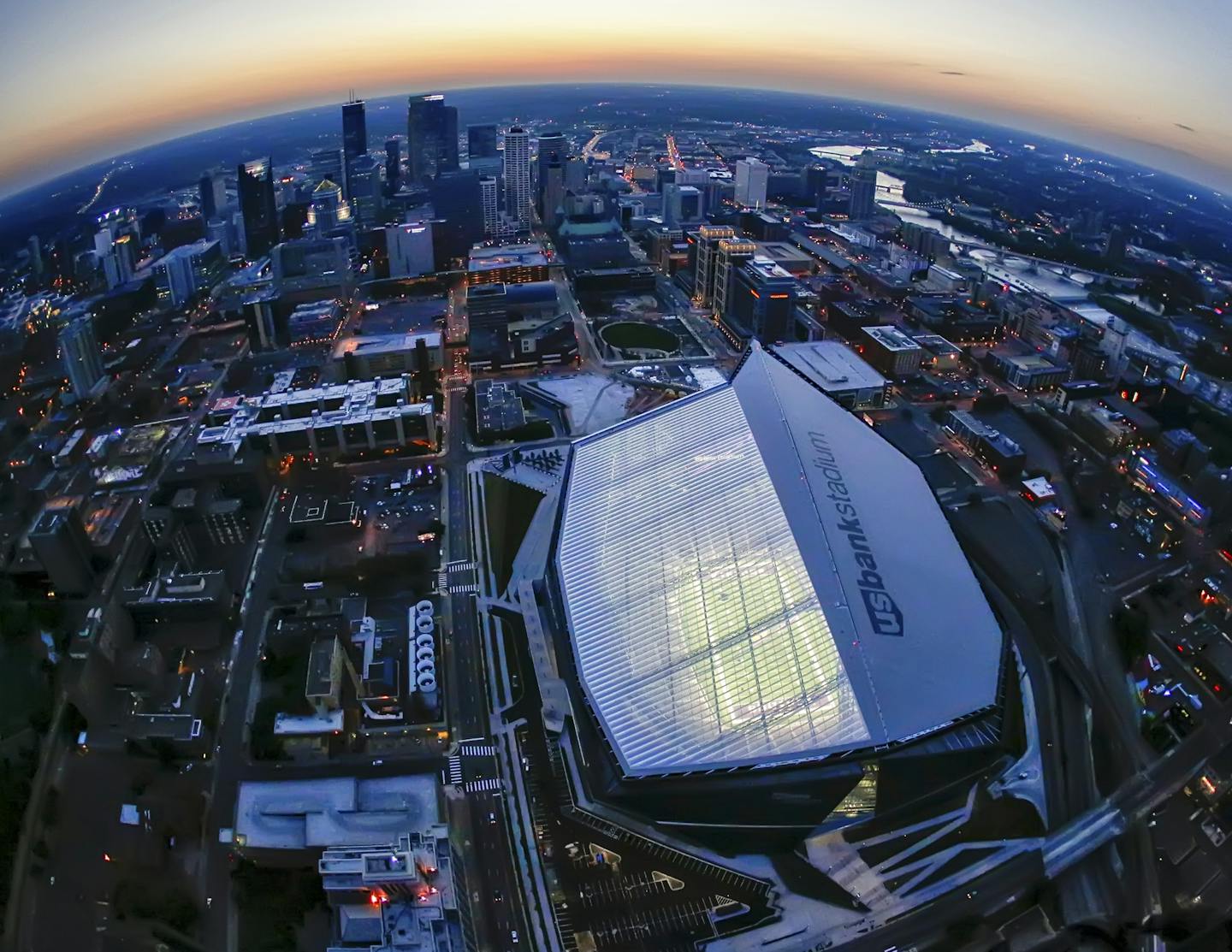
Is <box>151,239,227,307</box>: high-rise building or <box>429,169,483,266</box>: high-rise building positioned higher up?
<box>429,169,483,266</box>: high-rise building

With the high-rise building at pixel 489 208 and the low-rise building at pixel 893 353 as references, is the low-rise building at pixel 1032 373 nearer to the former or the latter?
the low-rise building at pixel 893 353

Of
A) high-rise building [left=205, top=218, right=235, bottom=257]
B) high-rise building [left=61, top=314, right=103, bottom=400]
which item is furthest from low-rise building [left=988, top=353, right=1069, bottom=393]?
high-rise building [left=205, top=218, right=235, bottom=257]

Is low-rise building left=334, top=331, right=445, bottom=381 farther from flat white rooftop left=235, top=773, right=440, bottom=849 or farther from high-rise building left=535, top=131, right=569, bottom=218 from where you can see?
high-rise building left=535, top=131, right=569, bottom=218

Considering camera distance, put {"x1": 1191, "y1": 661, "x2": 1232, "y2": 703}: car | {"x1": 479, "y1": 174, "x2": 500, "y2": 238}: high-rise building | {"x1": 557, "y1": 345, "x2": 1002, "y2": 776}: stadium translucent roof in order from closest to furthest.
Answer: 1. {"x1": 557, "y1": 345, "x2": 1002, "y2": 776}: stadium translucent roof
2. {"x1": 1191, "y1": 661, "x2": 1232, "y2": 703}: car
3. {"x1": 479, "y1": 174, "x2": 500, "y2": 238}: high-rise building

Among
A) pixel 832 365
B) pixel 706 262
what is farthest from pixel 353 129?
pixel 832 365

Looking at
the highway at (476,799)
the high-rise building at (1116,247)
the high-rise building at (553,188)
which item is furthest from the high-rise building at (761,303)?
the high-rise building at (1116,247)

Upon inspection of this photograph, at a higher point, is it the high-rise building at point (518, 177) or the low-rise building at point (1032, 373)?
the high-rise building at point (518, 177)

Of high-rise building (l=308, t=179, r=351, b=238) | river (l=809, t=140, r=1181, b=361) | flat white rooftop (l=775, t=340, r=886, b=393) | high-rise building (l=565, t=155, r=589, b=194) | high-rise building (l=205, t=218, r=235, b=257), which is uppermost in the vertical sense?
high-rise building (l=565, t=155, r=589, b=194)
